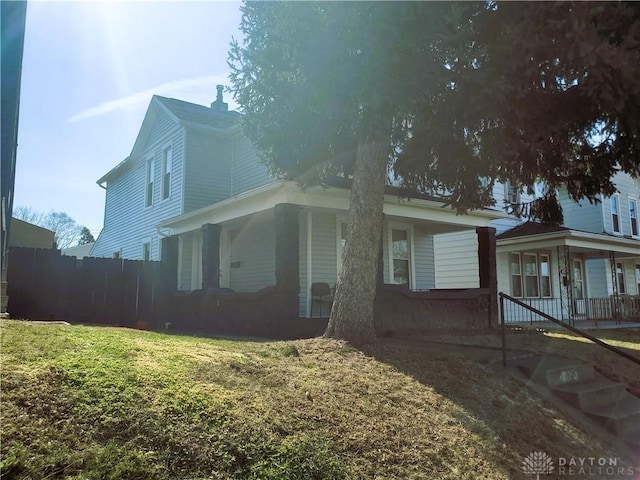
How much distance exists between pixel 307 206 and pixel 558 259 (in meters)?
12.7

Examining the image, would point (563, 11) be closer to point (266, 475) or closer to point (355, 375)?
point (355, 375)

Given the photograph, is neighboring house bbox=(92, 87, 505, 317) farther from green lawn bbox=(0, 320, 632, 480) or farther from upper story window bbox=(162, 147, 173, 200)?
green lawn bbox=(0, 320, 632, 480)

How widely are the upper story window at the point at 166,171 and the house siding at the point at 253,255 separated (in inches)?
141

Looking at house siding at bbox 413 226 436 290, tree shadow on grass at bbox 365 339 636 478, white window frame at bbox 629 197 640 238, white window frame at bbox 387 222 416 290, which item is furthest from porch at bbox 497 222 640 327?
tree shadow on grass at bbox 365 339 636 478

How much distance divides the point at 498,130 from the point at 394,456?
5236 mm

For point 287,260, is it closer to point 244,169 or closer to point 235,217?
point 235,217

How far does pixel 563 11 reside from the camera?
5129 mm

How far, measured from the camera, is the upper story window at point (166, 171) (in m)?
17.3

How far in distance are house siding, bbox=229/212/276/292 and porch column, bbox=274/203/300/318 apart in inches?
133

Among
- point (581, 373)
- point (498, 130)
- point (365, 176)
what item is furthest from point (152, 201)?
point (581, 373)

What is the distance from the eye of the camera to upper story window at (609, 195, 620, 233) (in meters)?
22.6

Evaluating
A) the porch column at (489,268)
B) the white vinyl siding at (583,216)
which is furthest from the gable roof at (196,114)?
the white vinyl siding at (583,216)

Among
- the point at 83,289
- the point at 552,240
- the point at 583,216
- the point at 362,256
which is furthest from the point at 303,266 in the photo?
the point at 583,216

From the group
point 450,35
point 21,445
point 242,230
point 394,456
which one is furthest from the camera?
point 242,230
